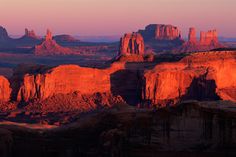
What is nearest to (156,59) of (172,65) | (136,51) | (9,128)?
(172,65)

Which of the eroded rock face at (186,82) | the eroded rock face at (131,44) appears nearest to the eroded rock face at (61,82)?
the eroded rock face at (186,82)

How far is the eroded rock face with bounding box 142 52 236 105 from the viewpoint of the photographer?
41188 millimetres

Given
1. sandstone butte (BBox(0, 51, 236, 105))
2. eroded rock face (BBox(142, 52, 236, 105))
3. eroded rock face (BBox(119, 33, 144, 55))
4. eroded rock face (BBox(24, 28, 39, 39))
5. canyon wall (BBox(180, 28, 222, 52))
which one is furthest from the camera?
eroded rock face (BBox(24, 28, 39, 39))

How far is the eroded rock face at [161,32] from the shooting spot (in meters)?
137

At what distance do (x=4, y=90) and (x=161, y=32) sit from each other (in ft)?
327

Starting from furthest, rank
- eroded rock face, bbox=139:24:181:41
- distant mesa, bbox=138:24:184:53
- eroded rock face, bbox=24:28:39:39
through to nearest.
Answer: eroded rock face, bbox=24:28:39:39 < eroded rock face, bbox=139:24:181:41 < distant mesa, bbox=138:24:184:53

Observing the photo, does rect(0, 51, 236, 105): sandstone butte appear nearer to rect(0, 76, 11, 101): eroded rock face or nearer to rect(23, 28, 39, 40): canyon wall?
rect(0, 76, 11, 101): eroded rock face

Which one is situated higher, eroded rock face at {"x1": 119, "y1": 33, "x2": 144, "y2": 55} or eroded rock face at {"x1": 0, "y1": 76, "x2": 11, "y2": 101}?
eroded rock face at {"x1": 119, "y1": 33, "x2": 144, "y2": 55}

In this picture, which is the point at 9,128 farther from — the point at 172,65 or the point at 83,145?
the point at 172,65

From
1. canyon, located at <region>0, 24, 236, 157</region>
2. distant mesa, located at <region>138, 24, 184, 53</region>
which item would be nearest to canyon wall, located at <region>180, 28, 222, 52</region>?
distant mesa, located at <region>138, 24, 184, 53</region>

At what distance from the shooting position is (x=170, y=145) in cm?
1762

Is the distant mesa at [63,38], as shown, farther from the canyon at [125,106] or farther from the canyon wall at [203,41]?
the canyon at [125,106]

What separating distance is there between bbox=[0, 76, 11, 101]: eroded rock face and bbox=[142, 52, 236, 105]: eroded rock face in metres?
9.64

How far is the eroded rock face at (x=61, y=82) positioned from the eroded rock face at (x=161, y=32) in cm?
9497
